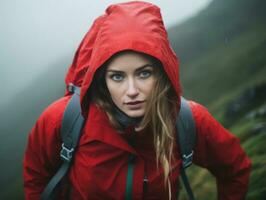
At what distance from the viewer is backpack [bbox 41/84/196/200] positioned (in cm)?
414

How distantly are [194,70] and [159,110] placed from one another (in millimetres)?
37188

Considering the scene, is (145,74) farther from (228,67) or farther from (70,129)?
(228,67)

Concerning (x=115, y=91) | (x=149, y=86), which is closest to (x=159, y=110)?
(x=149, y=86)

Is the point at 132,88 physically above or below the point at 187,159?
above

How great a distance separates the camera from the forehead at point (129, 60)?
3.68 m

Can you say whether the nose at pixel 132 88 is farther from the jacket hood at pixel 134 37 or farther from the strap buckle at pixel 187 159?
the strap buckle at pixel 187 159

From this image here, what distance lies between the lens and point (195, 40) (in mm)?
46781

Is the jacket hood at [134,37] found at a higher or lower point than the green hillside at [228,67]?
higher

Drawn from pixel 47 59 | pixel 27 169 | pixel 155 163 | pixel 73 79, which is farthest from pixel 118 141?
pixel 47 59

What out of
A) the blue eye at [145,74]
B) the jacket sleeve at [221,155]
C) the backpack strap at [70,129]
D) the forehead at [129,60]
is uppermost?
the forehead at [129,60]

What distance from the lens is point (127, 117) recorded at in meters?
4.05

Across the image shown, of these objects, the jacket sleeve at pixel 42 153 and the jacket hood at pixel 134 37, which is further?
the jacket sleeve at pixel 42 153

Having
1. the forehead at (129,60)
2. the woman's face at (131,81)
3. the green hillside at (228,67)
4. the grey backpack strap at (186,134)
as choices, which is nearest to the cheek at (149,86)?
the woman's face at (131,81)

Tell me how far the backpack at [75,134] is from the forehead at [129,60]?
90cm
